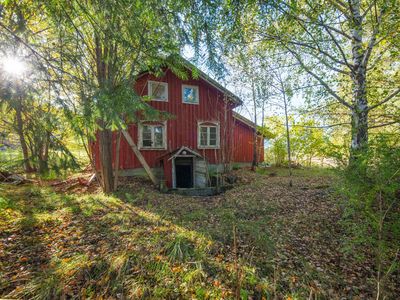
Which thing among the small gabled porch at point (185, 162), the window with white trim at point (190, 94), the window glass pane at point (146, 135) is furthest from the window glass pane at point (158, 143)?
the window with white trim at point (190, 94)

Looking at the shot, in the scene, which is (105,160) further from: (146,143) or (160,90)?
(160,90)

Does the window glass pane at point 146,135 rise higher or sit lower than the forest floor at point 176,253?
higher

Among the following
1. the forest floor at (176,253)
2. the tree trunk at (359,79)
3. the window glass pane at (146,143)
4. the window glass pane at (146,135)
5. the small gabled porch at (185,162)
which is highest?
the tree trunk at (359,79)

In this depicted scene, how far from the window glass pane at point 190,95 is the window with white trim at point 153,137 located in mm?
2354

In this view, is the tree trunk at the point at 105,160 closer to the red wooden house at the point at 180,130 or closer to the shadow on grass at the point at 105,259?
the shadow on grass at the point at 105,259

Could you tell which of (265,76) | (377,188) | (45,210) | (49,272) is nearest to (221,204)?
(377,188)

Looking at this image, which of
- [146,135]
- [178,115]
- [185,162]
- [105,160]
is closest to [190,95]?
[178,115]

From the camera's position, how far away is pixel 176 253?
3.07 meters

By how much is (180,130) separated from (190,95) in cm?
241

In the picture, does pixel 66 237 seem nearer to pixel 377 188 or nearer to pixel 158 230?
pixel 158 230

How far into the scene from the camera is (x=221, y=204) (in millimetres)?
6105

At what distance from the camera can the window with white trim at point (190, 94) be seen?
1098 cm

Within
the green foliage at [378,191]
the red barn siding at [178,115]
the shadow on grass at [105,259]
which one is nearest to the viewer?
the shadow on grass at [105,259]

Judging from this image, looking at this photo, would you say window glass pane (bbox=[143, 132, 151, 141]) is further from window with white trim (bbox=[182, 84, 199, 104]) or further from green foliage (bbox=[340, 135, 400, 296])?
green foliage (bbox=[340, 135, 400, 296])
